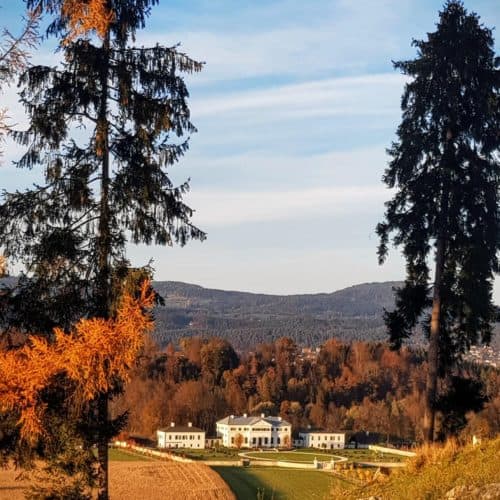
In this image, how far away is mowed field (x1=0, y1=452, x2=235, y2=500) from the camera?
3394 centimetres

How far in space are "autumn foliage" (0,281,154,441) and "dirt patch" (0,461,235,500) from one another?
16.2m

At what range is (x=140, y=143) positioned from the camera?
14.4m

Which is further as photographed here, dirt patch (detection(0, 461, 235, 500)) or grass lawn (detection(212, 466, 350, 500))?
→ grass lawn (detection(212, 466, 350, 500))

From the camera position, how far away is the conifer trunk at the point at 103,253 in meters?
13.6

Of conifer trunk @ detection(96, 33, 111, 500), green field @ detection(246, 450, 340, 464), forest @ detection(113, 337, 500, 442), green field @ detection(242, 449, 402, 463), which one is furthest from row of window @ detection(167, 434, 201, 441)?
conifer trunk @ detection(96, 33, 111, 500)

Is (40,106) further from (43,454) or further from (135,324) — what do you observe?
(43,454)

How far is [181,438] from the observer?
95.9 meters

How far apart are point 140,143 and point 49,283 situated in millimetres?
2765

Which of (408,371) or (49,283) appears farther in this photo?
(408,371)

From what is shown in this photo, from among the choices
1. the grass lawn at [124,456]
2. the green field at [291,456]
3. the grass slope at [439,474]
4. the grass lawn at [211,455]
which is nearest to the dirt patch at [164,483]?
the grass lawn at [124,456]

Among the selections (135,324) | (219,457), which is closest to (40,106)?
(135,324)

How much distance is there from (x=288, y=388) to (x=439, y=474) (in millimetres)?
133095

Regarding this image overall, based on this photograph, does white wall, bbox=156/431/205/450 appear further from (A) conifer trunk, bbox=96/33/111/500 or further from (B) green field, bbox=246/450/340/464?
(A) conifer trunk, bbox=96/33/111/500

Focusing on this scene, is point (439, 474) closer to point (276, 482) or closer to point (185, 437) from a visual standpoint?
point (276, 482)
